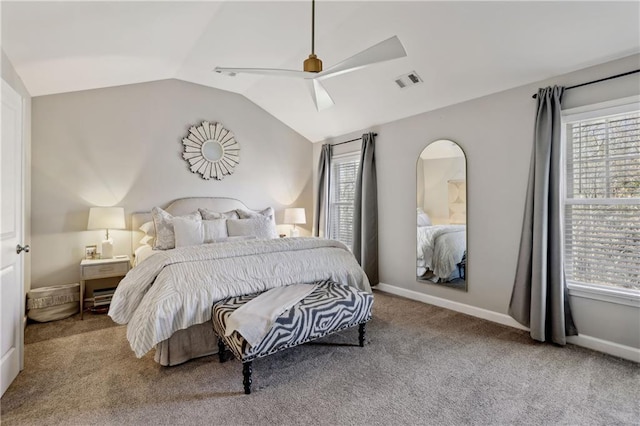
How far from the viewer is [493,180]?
3381mm

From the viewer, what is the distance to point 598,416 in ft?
6.15

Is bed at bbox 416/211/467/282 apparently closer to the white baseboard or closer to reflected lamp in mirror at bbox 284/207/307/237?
the white baseboard

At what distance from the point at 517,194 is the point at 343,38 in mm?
2302

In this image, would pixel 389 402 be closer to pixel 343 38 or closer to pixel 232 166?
pixel 343 38

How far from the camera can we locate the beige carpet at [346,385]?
1865 mm

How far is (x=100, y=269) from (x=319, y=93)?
3029 millimetres

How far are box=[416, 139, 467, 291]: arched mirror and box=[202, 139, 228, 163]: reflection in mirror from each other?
9.37ft

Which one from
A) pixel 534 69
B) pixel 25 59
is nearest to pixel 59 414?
pixel 25 59

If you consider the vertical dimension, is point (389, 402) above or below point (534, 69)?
below

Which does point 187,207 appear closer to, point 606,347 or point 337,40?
point 337,40

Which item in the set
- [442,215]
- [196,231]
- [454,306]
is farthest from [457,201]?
[196,231]

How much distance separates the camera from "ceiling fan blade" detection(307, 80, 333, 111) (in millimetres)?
2553

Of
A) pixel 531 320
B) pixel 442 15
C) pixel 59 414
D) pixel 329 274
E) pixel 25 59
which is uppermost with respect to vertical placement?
pixel 442 15

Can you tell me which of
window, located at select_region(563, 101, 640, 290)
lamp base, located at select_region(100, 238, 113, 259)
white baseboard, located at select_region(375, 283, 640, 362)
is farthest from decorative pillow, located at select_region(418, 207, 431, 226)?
lamp base, located at select_region(100, 238, 113, 259)
